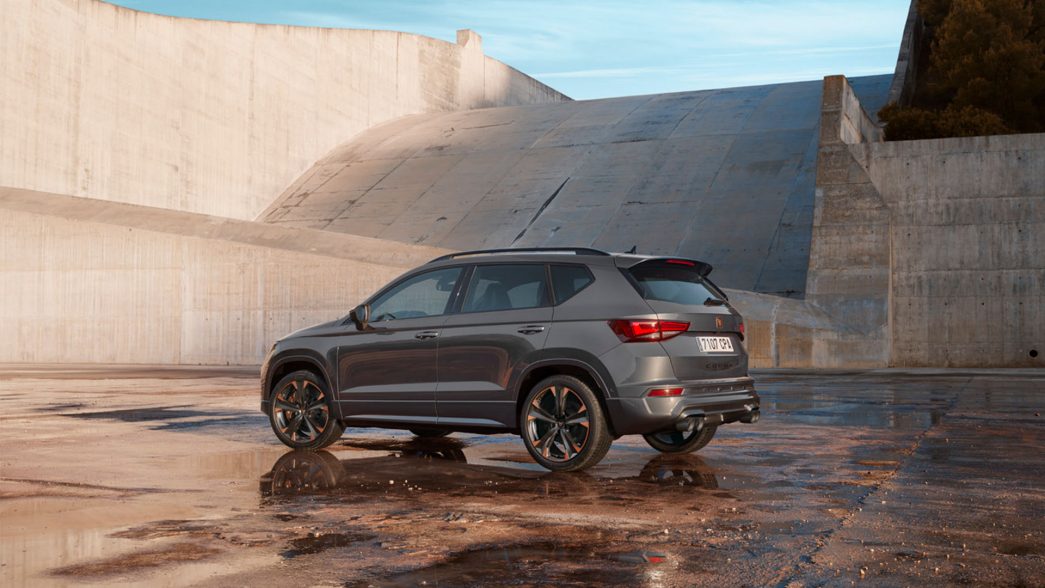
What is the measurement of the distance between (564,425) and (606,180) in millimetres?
33221

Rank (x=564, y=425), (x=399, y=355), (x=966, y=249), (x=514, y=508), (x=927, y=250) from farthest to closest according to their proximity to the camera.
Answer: (x=927, y=250), (x=966, y=249), (x=399, y=355), (x=564, y=425), (x=514, y=508)

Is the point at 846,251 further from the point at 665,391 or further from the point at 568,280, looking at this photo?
the point at 665,391

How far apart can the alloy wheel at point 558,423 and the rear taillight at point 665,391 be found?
20.1 inches

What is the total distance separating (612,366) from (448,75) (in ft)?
171

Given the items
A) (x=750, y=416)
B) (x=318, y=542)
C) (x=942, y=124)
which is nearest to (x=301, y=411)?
(x=750, y=416)

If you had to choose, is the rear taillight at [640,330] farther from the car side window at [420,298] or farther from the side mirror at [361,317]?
the side mirror at [361,317]

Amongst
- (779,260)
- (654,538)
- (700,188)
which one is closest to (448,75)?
(700,188)

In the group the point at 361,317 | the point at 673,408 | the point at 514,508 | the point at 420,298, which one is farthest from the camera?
the point at 361,317

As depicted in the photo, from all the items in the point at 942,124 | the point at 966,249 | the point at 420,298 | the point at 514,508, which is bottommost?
the point at 514,508

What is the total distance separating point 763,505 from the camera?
6.51 metres

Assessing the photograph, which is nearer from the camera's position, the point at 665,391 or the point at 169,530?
the point at 169,530

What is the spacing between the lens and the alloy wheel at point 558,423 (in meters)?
8.06

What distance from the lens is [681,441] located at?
364 inches

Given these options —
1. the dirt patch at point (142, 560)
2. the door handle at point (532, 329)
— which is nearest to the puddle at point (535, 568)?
the dirt patch at point (142, 560)
